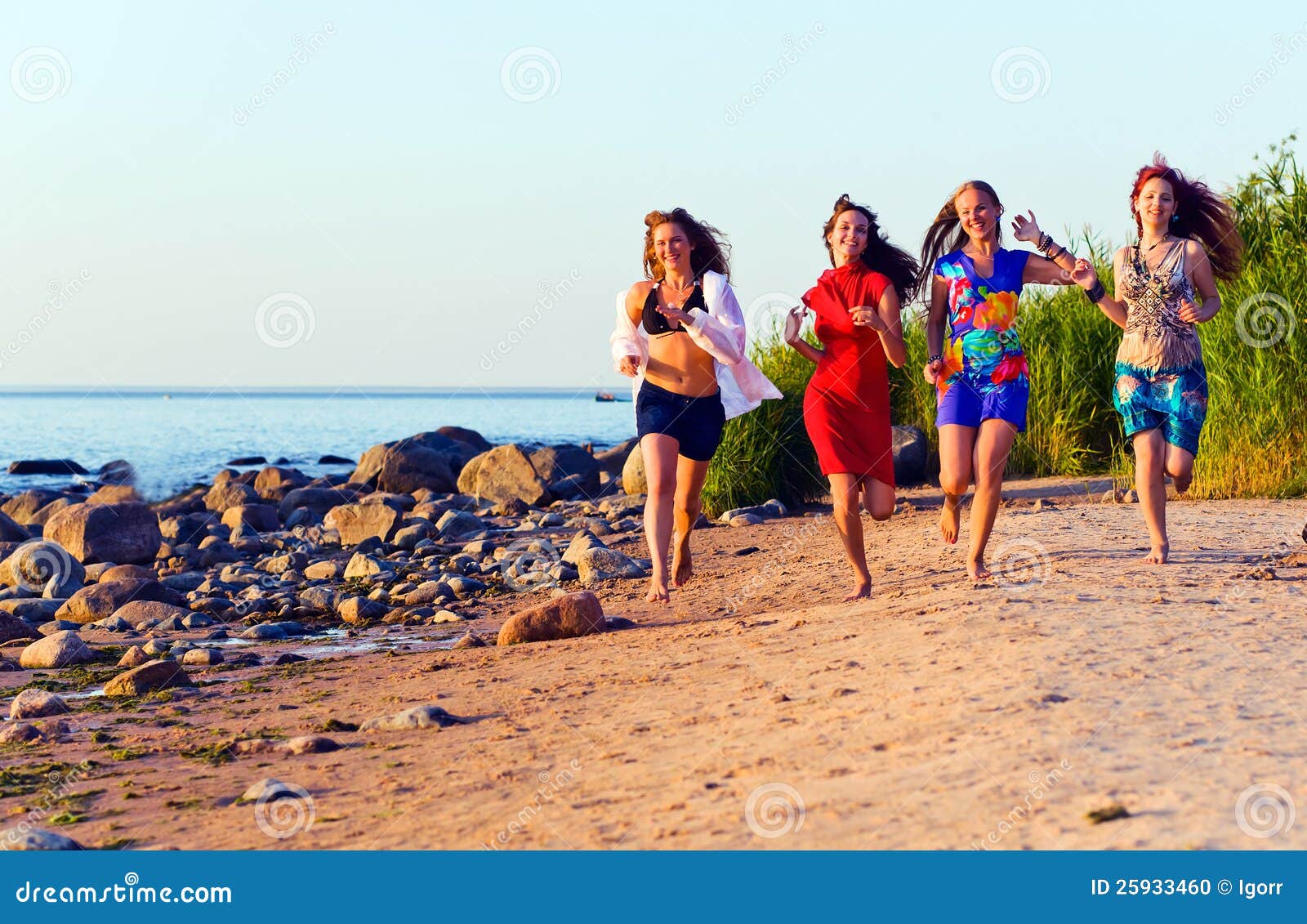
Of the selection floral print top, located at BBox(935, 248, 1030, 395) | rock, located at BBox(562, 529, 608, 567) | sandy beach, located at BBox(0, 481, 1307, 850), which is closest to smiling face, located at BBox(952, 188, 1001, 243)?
floral print top, located at BBox(935, 248, 1030, 395)

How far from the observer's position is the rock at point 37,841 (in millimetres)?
3992

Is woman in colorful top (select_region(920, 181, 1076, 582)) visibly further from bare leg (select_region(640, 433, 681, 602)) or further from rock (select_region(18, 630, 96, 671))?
rock (select_region(18, 630, 96, 671))

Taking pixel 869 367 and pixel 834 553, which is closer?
pixel 869 367

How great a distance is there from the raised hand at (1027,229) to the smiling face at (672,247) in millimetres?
1780

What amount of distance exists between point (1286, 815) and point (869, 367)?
12.1ft

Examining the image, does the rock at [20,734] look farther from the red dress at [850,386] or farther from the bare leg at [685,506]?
the red dress at [850,386]

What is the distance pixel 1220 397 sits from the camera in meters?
10.4

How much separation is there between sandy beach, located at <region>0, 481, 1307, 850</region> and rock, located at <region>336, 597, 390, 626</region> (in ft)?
5.11

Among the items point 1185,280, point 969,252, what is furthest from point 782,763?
point 1185,280

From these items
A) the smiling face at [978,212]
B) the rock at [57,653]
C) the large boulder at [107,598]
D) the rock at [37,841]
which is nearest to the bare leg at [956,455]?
the smiling face at [978,212]

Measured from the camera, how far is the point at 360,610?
916cm

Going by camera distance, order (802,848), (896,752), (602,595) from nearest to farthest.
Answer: (802,848), (896,752), (602,595)

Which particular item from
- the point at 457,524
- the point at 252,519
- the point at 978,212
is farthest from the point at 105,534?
the point at 978,212

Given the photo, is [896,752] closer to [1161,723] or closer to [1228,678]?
[1161,723]
